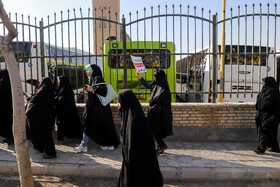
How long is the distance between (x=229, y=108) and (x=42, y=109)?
3.96 metres

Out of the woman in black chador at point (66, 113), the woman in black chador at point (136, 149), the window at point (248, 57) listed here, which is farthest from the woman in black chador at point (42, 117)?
the window at point (248, 57)

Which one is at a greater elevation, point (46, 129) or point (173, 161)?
point (46, 129)

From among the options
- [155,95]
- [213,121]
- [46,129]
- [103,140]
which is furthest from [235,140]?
[46,129]

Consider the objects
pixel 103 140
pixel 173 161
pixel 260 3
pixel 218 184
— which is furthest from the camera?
pixel 260 3

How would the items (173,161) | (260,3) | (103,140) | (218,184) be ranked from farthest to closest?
(260,3), (103,140), (173,161), (218,184)

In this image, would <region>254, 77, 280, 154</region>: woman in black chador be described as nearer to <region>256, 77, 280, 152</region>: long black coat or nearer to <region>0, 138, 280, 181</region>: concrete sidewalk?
<region>256, 77, 280, 152</region>: long black coat

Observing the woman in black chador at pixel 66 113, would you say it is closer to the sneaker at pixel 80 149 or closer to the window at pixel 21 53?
the sneaker at pixel 80 149

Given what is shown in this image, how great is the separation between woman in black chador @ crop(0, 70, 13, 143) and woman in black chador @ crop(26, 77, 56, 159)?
1.11m

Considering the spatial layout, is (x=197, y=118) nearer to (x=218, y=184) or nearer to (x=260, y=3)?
(x=218, y=184)

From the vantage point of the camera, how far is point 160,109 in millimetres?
4668

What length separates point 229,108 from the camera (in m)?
5.61

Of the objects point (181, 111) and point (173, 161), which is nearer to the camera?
point (173, 161)

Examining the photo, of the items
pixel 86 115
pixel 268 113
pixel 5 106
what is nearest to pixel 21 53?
pixel 5 106

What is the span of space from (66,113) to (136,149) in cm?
326
